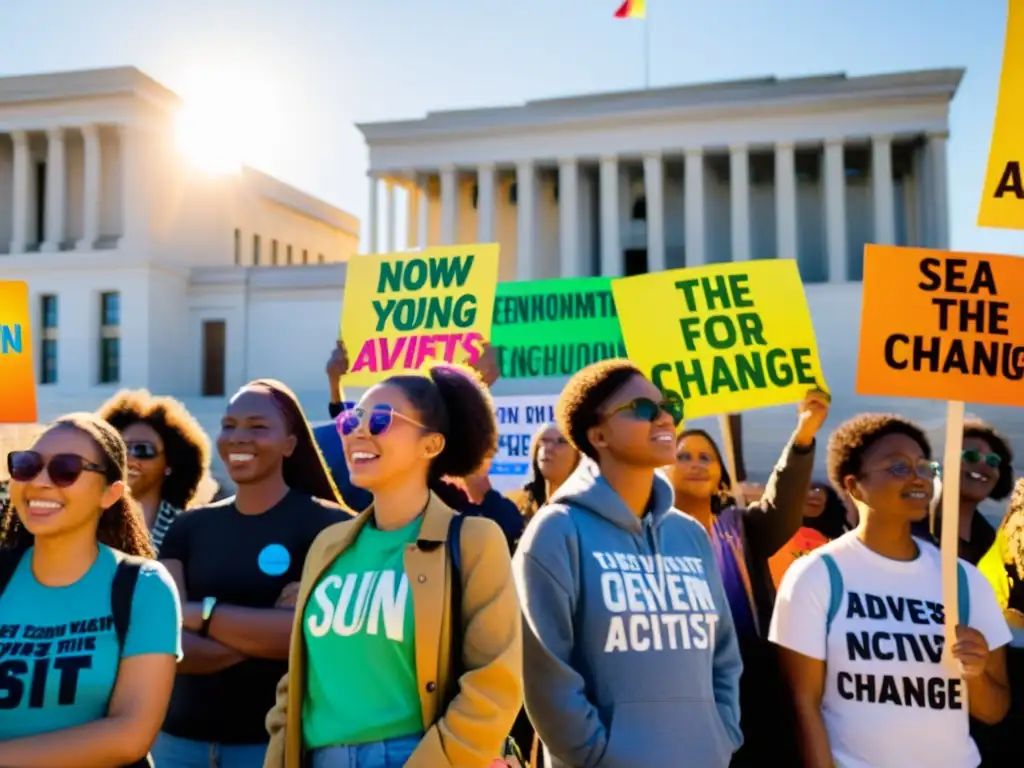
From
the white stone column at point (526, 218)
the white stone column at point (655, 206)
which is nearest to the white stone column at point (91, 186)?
the white stone column at point (526, 218)

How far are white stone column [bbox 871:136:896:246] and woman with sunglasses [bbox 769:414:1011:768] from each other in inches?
1468

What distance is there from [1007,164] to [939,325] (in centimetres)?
79

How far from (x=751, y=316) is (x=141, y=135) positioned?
37567 millimetres

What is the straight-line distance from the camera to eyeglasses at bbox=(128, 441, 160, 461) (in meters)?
4.72

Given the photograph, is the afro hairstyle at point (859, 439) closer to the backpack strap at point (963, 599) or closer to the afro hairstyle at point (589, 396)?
Answer: the backpack strap at point (963, 599)

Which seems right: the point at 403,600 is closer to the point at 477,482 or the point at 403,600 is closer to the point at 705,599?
the point at 705,599

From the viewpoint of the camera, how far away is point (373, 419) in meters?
2.97

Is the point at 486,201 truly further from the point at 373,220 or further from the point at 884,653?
the point at 884,653

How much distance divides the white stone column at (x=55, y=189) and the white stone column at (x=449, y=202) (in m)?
15.4

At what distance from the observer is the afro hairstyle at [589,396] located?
3527 millimetres

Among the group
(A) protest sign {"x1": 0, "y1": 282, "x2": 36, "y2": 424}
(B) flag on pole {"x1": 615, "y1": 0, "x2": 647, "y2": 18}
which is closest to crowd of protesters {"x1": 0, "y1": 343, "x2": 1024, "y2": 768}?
(A) protest sign {"x1": 0, "y1": 282, "x2": 36, "y2": 424}

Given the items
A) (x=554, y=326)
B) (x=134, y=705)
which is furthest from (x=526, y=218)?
(x=134, y=705)

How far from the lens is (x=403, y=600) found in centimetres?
272

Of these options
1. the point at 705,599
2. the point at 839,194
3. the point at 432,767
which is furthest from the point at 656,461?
the point at 839,194
